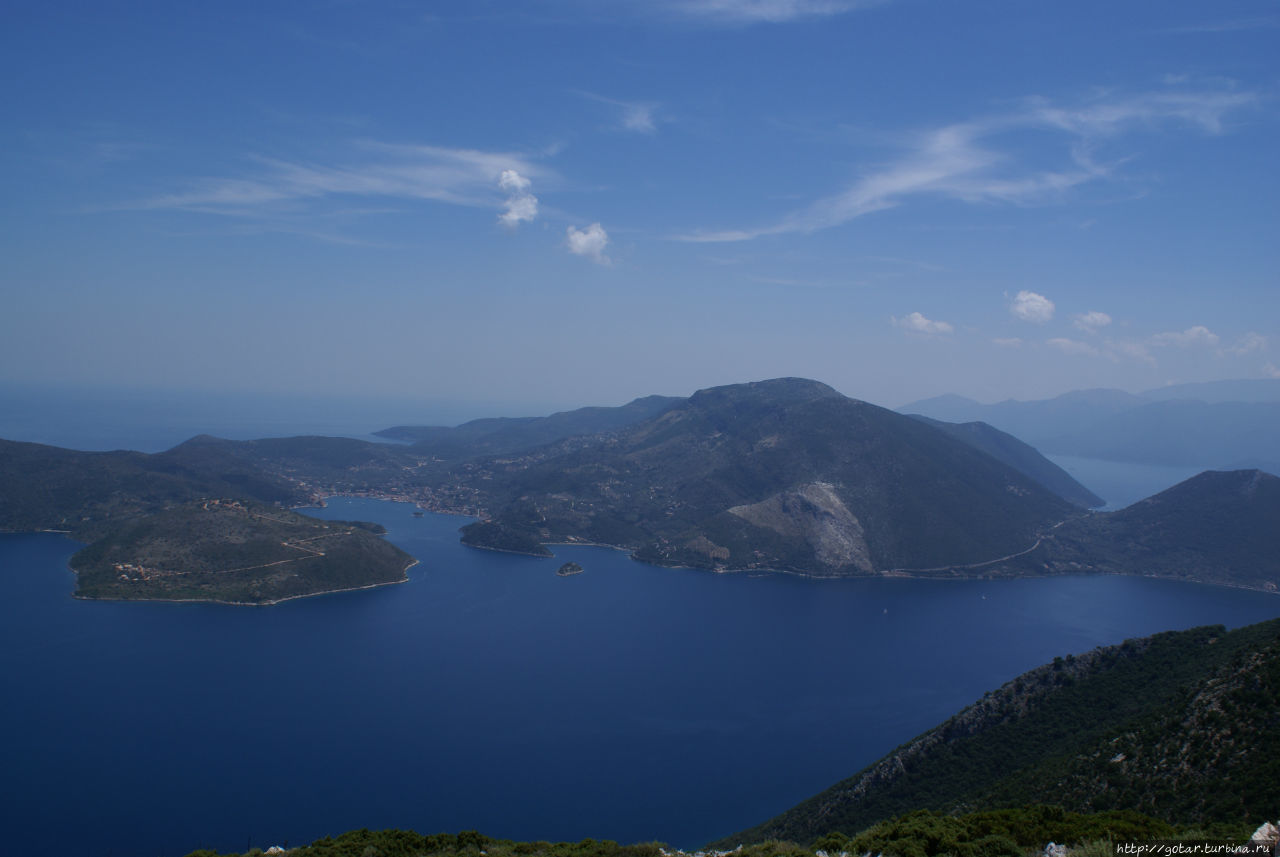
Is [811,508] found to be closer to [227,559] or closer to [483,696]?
[483,696]

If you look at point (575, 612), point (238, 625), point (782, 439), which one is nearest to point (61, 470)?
point (238, 625)

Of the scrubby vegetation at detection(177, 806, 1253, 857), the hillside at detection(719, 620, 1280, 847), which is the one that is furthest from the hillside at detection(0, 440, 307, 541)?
the hillside at detection(719, 620, 1280, 847)

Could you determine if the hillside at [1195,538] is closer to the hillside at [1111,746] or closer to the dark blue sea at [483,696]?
the dark blue sea at [483,696]

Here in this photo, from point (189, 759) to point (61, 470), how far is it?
376ft

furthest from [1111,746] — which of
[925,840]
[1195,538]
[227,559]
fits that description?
[1195,538]

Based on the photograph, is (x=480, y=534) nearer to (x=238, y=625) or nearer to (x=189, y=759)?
(x=238, y=625)

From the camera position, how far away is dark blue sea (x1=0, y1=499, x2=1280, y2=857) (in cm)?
4925

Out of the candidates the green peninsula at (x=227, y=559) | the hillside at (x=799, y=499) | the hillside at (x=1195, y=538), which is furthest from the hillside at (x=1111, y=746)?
the hillside at (x=1195, y=538)

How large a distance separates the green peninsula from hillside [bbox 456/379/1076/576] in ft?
123

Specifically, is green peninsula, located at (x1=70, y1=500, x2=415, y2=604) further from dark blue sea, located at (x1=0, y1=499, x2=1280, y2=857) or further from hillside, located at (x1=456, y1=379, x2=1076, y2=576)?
hillside, located at (x1=456, y1=379, x2=1076, y2=576)

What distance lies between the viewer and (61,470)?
13525 cm

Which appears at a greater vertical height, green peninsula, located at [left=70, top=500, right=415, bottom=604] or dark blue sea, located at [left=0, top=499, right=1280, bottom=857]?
green peninsula, located at [left=70, top=500, right=415, bottom=604]

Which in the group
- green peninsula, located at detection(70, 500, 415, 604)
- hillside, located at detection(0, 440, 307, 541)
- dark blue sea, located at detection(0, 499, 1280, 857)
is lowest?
dark blue sea, located at detection(0, 499, 1280, 857)

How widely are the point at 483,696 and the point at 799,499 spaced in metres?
89.5
